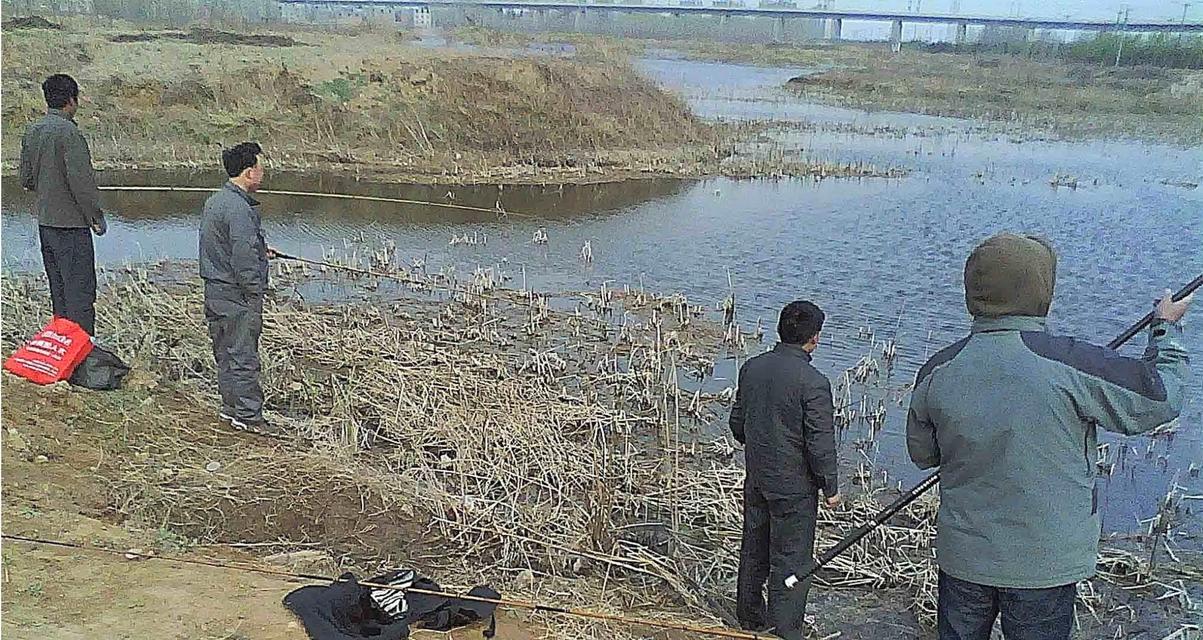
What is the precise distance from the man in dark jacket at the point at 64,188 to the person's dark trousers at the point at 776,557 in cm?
387

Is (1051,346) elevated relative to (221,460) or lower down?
elevated

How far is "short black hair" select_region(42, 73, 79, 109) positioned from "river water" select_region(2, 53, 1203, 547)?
424 cm

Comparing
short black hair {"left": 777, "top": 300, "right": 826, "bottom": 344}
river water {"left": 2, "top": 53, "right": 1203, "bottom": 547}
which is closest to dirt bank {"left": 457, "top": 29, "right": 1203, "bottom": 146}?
river water {"left": 2, "top": 53, "right": 1203, "bottom": 547}

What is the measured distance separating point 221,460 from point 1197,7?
5537 millimetres

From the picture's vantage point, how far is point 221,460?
4.97 meters

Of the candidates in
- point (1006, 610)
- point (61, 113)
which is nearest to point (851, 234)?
point (61, 113)

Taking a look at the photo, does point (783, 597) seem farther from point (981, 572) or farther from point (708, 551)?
point (981, 572)

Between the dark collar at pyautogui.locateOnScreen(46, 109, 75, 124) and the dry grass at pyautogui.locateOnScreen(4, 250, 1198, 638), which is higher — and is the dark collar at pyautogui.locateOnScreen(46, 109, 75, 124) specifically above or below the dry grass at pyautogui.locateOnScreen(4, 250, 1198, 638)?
above

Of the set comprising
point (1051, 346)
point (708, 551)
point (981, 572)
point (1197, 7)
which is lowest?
point (708, 551)

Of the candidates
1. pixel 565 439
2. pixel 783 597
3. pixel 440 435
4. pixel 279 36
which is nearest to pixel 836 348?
pixel 565 439

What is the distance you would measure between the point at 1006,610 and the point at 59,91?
5.10 m

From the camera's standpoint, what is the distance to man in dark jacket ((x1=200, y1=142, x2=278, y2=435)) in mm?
5008

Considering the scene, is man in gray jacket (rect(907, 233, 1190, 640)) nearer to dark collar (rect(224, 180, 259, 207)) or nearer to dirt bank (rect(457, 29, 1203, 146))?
dark collar (rect(224, 180, 259, 207))

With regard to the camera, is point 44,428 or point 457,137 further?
point 457,137
